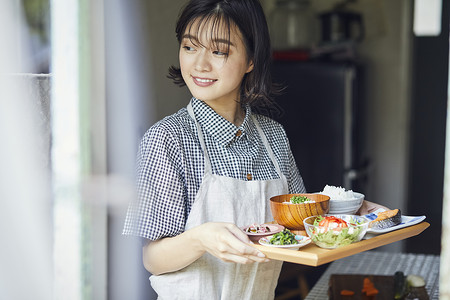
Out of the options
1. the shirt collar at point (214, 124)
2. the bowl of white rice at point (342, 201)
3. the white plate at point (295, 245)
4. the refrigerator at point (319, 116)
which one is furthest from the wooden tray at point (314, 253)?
the refrigerator at point (319, 116)

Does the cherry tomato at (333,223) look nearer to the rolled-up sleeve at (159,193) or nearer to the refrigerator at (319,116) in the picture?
the rolled-up sleeve at (159,193)

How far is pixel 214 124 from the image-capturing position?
1.47m

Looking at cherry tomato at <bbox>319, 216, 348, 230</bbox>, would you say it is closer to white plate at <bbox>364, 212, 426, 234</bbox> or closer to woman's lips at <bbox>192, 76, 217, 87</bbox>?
white plate at <bbox>364, 212, 426, 234</bbox>

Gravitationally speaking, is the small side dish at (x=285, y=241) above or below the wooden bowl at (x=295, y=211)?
below

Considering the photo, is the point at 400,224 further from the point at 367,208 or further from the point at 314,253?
the point at 314,253

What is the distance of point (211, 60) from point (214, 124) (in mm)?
171

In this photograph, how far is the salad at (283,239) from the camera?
3.81 feet

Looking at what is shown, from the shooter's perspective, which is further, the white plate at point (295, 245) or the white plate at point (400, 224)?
the white plate at point (400, 224)

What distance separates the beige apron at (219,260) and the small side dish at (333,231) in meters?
0.23

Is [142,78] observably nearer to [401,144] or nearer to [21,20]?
[21,20]

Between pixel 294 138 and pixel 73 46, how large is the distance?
2343mm

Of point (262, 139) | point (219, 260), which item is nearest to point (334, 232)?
point (219, 260)

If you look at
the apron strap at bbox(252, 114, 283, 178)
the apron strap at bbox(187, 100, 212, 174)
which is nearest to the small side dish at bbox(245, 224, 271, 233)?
the apron strap at bbox(187, 100, 212, 174)

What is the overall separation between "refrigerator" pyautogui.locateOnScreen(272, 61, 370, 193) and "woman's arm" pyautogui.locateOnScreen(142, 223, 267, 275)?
209cm
